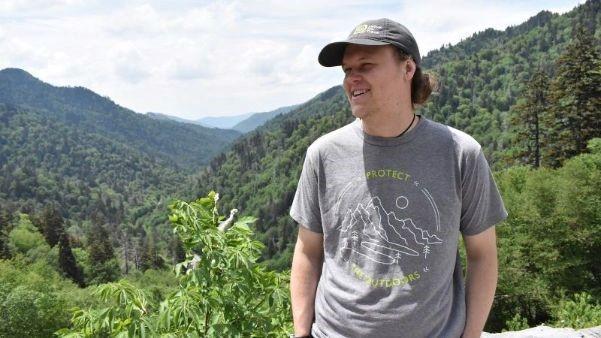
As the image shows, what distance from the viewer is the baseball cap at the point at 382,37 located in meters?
2.43

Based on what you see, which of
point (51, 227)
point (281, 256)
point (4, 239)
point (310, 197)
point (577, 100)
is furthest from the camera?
point (281, 256)

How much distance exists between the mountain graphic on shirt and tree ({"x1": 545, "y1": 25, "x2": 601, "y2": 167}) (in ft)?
122

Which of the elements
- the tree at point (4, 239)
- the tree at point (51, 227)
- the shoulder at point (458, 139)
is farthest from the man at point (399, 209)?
the tree at point (51, 227)

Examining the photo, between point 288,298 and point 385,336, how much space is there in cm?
189

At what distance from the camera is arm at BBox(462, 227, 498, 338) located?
2607 mm

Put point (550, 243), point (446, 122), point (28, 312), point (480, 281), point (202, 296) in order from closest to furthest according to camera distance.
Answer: point (480, 281) < point (202, 296) < point (550, 243) < point (28, 312) < point (446, 122)

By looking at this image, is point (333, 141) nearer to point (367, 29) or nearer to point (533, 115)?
point (367, 29)

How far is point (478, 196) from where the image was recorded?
2508 mm

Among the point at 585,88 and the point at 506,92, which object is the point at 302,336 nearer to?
the point at 585,88

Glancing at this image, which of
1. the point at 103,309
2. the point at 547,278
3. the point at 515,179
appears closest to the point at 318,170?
the point at 103,309

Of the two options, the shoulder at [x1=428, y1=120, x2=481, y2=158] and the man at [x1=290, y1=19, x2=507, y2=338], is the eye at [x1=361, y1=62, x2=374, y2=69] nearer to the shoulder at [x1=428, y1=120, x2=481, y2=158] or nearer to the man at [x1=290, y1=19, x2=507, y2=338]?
the man at [x1=290, y1=19, x2=507, y2=338]

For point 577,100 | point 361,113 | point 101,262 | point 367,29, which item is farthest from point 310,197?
point 101,262

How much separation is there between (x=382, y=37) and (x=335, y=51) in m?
0.30

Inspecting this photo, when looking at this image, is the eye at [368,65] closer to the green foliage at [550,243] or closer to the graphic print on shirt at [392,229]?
the graphic print on shirt at [392,229]
